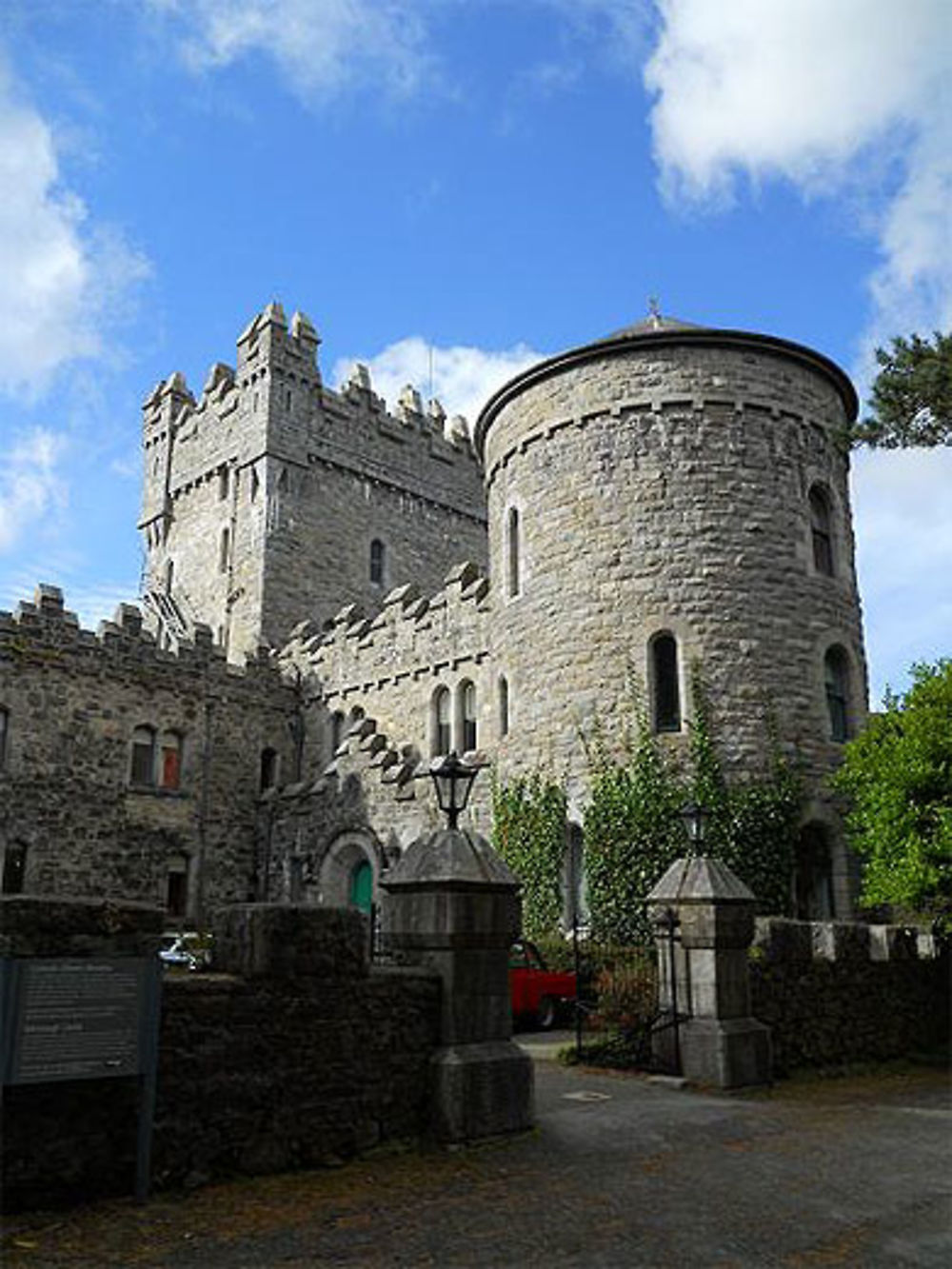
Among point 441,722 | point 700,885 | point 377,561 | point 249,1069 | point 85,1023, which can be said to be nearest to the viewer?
point 85,1023

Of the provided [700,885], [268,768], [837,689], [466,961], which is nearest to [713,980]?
[700,885]

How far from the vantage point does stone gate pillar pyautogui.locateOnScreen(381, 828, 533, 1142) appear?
7906 mm

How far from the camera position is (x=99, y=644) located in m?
24.0

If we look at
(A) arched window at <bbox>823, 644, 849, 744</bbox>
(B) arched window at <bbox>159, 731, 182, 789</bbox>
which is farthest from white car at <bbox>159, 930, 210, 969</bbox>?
(A) arched window at <bbox>823, 644, 849, 744</bbox>

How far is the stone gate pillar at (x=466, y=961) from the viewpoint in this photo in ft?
25.9

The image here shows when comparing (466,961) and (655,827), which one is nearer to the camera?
(466,961)

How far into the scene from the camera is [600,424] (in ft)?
61.9

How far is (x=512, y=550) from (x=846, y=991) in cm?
1018

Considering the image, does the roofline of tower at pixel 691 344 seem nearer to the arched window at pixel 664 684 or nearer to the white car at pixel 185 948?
the arched window at pixel 664 684

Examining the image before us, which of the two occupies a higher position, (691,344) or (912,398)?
(691,344)

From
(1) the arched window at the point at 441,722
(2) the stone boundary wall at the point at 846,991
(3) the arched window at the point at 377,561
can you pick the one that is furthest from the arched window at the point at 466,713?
(3) the arched window at the point at 377,561

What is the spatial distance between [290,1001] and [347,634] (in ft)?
62.4

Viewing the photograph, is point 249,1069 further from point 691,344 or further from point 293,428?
point 293,428

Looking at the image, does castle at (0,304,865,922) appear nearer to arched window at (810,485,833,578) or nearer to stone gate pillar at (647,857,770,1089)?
arched window at (810,485,833,578)
